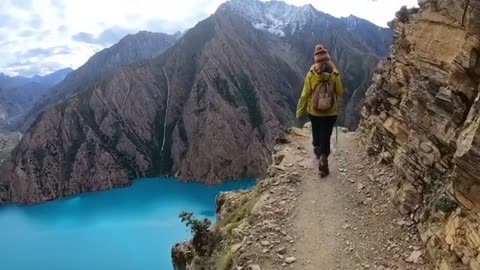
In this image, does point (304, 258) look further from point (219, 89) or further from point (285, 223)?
point (219, 89)

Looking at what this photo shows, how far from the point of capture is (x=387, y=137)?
39.9ft

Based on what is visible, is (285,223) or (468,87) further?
(285,223)

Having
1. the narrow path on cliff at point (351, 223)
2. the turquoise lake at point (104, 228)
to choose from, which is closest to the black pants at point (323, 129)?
the narrow path on cliff at point (351, 223)

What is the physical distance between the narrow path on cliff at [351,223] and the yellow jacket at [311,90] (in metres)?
1.86

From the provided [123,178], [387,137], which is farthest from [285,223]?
[123,178]

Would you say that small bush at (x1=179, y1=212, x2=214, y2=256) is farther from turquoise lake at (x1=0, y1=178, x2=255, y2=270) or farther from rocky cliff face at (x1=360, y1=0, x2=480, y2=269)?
turquoise lake at (x1=0, y1=178, x2=255, y2=270)

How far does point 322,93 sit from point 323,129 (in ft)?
3.26

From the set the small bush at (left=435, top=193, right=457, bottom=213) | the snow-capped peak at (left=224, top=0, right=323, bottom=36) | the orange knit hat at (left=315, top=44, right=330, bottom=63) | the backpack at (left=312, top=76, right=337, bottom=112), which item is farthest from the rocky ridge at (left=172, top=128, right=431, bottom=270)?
the snow-capped peak at (left=224, top=0, right=323, bottom=36)

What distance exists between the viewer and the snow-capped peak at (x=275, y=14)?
555ft

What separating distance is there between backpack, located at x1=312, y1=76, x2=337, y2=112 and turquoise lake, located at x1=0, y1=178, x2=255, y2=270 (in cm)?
3488

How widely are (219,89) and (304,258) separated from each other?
4336 inches

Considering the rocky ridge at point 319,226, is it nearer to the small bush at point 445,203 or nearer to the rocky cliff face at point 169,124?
the small bush at point 445,203

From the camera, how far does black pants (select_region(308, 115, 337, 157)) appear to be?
11.4 meters

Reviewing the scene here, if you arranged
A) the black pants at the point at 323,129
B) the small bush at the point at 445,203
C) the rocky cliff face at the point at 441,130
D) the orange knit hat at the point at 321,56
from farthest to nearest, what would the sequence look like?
the black pants at the point at 323,129, the orange knit hat at the point at 321,56, the small bush at the point at 445,203, the rocky cliff face at the point at 441,130
